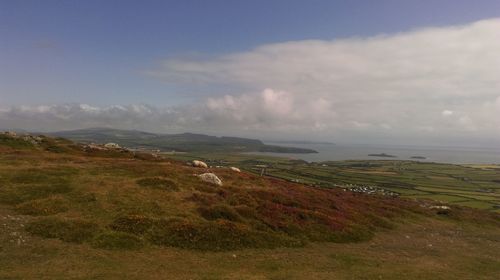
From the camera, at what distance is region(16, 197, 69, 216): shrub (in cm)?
3250

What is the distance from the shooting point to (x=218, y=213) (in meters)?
37.8

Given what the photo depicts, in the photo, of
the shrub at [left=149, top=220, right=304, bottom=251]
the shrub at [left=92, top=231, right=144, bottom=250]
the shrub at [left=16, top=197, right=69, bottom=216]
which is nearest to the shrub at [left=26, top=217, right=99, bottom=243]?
the shrub at [left=92, top=231, right=144, bottom=250]

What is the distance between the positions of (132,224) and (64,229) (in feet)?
17.3

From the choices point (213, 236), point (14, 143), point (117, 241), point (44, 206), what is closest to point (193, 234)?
point (213, 236)

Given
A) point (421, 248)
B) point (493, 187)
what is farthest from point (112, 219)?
point (493, 187)

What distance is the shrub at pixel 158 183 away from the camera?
4378 centimetres

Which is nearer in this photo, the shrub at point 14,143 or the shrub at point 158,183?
the shrub at point 158,183

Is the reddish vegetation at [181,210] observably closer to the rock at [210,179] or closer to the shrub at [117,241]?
the shrub at [117,241]

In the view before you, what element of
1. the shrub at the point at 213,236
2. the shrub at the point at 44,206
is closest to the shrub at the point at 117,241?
the shrub at the point at 213,236

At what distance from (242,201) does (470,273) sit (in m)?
24.3

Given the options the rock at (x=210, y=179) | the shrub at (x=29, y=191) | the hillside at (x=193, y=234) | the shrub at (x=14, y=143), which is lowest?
the hillside at (x=193, y=234)

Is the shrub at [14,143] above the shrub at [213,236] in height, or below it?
above

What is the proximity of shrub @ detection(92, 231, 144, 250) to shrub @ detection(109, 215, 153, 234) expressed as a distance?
1121mm

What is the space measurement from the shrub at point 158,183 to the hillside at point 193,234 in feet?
0.56
